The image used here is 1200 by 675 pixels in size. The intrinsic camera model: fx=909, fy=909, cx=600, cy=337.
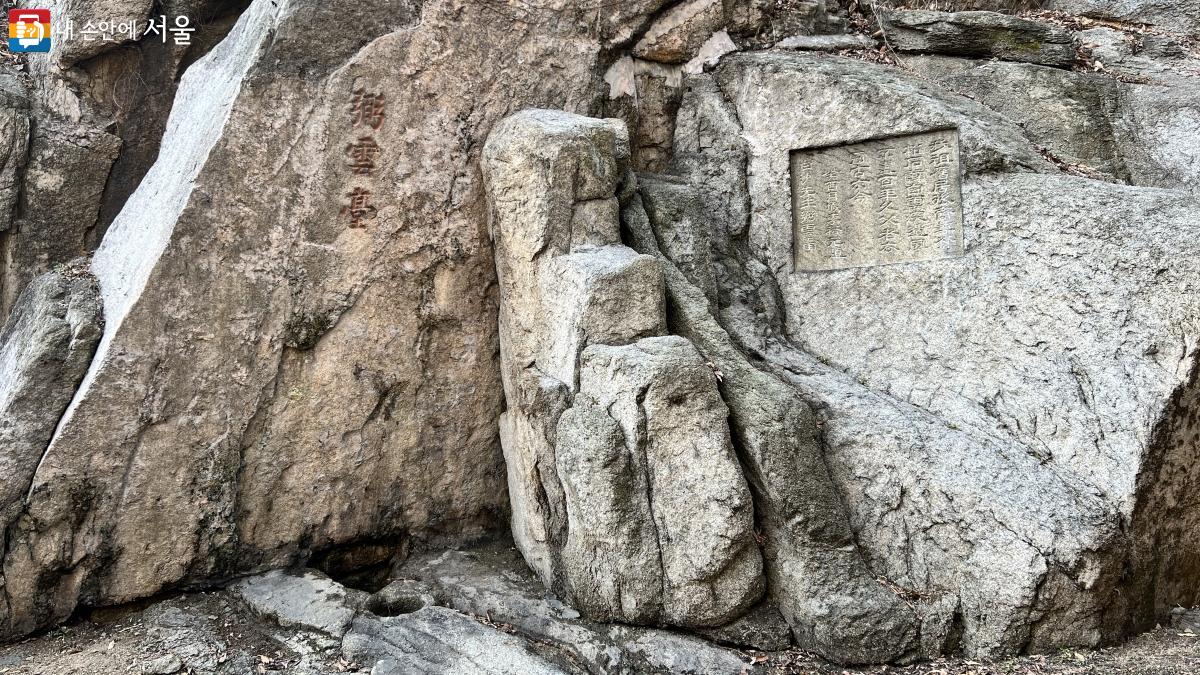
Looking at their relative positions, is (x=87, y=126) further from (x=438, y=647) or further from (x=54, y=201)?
(x=438, y=647)

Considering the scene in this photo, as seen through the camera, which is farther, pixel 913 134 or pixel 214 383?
pixel 913 134

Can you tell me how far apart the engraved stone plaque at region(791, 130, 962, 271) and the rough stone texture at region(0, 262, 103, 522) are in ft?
16.2

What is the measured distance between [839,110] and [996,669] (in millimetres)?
3789

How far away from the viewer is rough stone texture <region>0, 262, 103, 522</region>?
18.1ft

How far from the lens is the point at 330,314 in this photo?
615 centimetres

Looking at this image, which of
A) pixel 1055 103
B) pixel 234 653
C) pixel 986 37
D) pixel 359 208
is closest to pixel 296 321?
pixel 359 208

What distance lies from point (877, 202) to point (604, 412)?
103 inches

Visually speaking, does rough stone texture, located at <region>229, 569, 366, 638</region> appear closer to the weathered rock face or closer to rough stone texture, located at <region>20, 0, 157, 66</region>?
the weathered rock face

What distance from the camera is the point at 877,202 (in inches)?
Result: 251

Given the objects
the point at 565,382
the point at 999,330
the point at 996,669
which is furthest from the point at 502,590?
the point at 999,330

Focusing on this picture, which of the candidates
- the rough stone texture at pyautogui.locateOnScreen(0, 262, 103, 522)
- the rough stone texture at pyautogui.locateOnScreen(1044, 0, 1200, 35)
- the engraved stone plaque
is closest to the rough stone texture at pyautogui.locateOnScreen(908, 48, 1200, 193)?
the rough stone texture at pyautogui.locateOnScreen(1044, 0, 1200, 35)

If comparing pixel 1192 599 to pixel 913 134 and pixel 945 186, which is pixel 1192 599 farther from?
pixel 913 134

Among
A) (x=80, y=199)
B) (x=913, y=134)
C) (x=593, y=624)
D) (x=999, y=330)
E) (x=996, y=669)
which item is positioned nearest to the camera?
(x=996, y=669)

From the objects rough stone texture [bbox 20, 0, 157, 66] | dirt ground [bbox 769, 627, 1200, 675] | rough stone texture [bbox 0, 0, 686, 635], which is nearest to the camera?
dirt ground [bbox 769, 627, 1200, 675]
